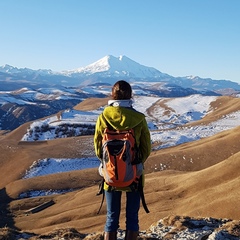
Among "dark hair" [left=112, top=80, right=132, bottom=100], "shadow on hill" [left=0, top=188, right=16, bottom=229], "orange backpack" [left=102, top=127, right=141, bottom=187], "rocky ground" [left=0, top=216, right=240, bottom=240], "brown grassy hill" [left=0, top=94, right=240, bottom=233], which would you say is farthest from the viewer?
"shadow on hill" [left=0, top=188, right=16, bottom=229]

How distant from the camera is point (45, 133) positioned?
75312 mm

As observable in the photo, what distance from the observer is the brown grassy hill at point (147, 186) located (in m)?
21.1

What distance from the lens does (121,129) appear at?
615 centimetres

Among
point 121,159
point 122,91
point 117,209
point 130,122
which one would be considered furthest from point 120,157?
point 122,91

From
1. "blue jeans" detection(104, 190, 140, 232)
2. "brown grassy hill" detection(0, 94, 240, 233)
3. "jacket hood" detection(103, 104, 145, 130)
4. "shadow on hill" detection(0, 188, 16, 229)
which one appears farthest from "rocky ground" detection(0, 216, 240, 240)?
"shadow on hill" detection(0, 188, 16, 229)

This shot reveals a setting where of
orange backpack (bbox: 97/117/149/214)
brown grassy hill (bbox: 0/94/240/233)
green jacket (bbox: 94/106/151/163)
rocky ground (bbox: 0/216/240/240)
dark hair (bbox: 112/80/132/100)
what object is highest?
dark hair (bbox: 112/80/132/100)

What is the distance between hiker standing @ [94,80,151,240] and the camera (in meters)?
6.19

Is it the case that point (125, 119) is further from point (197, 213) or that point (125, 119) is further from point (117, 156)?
point (197, 213)

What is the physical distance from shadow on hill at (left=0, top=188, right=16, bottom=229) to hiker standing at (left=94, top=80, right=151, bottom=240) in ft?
74.7

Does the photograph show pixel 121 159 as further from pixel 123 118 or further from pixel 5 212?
pixel 5 212

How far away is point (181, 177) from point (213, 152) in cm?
1493

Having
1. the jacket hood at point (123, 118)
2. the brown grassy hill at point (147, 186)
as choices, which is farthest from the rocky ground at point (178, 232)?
the brown grassy hill at point (147, 186)

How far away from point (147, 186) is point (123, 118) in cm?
2336

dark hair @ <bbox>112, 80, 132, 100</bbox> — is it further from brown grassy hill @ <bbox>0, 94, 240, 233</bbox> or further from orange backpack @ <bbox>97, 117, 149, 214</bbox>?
brown grassy hill @ <bbox>0, 94, 240, 233</bbox>
